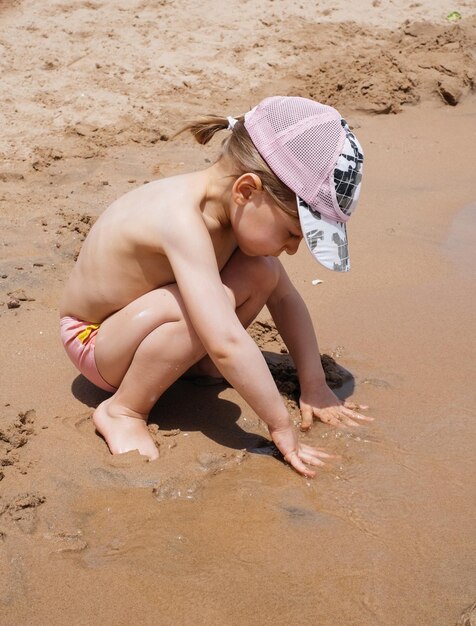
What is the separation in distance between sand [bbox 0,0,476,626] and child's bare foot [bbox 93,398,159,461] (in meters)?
0.05

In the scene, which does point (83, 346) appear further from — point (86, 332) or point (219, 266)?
point (219, 266)

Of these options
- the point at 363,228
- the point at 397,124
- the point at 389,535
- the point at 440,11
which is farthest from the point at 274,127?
the point at 440,11

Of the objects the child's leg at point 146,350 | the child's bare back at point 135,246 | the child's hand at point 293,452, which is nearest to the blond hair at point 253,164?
the child's bare back at point 135,246

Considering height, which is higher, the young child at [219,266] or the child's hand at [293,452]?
the young child at [219,266]

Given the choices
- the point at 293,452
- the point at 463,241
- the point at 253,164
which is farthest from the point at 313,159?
the point at 463,241

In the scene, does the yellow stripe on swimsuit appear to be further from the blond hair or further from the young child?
the blond hair

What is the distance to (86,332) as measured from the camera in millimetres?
2686

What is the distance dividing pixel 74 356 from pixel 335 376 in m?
0.87

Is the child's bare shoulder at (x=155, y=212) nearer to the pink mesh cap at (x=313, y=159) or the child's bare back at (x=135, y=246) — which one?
the child's bare back at (x=135, y=246)

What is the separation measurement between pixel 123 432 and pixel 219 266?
1.86 ft

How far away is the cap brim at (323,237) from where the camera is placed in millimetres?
2350

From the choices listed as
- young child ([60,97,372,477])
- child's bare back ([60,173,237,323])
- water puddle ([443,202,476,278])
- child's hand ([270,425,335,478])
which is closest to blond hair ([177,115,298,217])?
young child ([60,97,372,477])

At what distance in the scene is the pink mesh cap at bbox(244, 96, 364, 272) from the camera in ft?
7.66

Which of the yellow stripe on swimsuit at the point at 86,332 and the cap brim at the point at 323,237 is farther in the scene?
the yellow stripe on swimsuit at the point at 86,332
